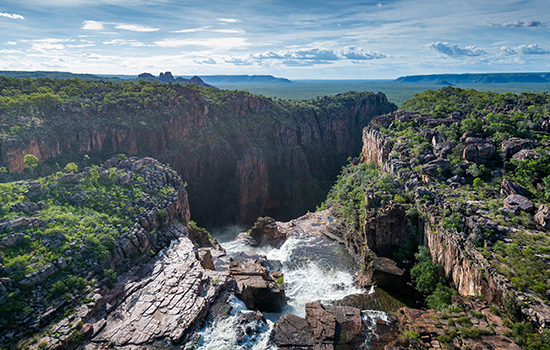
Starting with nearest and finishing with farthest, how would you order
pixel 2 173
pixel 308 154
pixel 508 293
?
pixel 508 293
pixel 2 173
pixel 308 154

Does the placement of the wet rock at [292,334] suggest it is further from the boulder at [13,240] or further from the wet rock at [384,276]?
the boulder at [13,240]

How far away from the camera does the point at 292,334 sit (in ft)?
83.3

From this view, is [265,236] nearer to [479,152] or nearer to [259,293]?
[259,293]

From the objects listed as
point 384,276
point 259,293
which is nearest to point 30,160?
point 259,293

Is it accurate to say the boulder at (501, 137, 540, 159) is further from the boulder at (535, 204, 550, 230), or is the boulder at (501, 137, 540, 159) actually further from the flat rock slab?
the flat rock slab

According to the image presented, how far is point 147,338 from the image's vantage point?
22.8 m

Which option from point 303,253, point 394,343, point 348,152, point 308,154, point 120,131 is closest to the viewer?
point 394,343

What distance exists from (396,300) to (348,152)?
81.4 m

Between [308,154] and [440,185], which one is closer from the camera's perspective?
[440,185]

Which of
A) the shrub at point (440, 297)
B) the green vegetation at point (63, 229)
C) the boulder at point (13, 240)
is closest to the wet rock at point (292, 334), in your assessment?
the shrub at point (440, 297)

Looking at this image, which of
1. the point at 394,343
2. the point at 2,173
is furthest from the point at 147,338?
the point at 2,173

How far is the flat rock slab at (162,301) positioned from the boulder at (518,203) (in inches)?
1143

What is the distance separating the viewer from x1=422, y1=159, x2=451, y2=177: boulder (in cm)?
3756

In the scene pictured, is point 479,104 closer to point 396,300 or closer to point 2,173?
point 396,300
